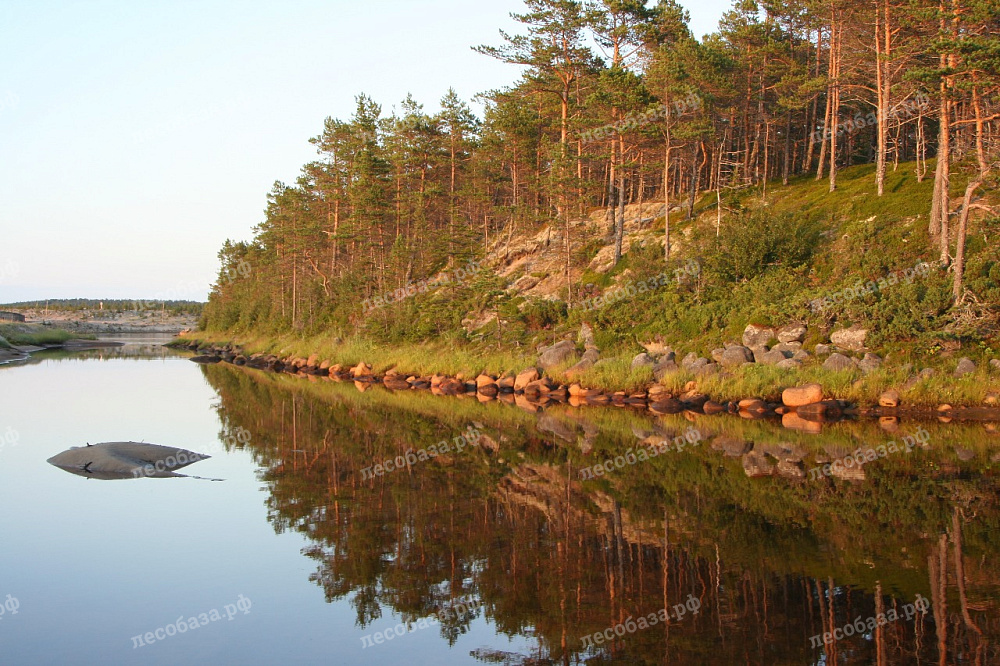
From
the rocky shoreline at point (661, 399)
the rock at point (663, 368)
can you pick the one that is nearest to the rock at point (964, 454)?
the rocky shoreline at point (661, 399)

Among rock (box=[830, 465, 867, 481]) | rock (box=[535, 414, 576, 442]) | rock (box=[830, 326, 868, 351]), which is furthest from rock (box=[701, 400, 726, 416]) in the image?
rock (box=[830, 465, 867, 481])

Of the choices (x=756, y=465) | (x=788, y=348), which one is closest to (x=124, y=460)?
(x=756, y=465)

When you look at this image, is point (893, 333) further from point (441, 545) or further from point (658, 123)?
point (441, 545)

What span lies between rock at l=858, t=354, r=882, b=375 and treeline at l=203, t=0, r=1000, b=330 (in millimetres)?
3780

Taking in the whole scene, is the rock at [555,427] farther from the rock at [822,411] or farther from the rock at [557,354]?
the rock at [822,411]

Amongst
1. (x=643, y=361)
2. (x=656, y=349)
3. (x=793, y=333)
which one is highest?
(x=793, y=333)

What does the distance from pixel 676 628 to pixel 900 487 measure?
8967 millimetres

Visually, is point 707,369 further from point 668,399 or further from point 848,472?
point 848,472

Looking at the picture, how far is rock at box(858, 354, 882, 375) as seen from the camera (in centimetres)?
2452

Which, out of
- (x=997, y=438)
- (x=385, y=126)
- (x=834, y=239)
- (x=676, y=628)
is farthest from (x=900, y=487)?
(x=385, y=126)

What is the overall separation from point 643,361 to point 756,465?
512 inches

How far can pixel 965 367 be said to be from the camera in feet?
75.6

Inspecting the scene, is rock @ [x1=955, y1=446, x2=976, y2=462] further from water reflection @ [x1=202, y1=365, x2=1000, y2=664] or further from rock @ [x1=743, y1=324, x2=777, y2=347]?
rock @ [x1=743, y1=324, x2=777, y2=347]

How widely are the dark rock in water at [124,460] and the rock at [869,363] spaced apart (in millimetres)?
21514
